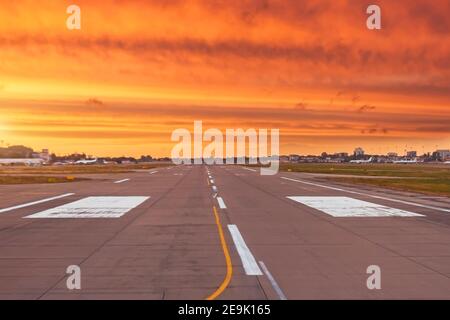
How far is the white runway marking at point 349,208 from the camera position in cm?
2045

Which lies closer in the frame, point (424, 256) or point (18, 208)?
point (424, 256)

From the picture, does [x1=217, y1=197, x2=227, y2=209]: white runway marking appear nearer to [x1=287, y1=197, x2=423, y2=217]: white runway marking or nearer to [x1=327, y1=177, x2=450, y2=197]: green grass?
[x1=287, y1=197, x2=423, y2=217]: white runway marking

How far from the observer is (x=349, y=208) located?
23016mm

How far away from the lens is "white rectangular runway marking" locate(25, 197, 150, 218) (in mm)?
19766

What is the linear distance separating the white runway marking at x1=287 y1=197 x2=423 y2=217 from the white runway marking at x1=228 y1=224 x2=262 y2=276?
22.7 feet

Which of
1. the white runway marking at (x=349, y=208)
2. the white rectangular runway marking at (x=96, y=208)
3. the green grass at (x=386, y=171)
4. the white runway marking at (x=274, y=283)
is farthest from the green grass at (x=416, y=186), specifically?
the white runway marking at (x=274, y=283)

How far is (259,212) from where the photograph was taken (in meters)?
20.8

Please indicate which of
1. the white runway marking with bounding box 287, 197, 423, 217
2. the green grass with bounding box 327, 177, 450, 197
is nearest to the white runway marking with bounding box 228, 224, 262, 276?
the white runway marking with bounding box 287, 197, 423, 217

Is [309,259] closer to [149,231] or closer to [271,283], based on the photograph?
[271,283]

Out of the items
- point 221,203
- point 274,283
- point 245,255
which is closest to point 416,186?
point 221,203

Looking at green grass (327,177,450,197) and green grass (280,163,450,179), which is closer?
green grass (327,177,450,197)

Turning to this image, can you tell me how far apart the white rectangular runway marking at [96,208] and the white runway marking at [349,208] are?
8864 millimetres

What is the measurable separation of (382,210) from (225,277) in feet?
47.5
